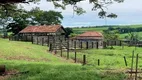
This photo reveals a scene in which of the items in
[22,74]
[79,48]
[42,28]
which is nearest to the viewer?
[22,74]

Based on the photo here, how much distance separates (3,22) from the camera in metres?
98.8

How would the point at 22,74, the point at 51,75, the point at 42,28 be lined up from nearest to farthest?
the point at 51,75 < the point at 22,74 < the point at 42,28

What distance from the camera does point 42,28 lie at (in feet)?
234

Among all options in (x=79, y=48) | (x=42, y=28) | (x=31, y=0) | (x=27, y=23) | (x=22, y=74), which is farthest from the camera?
(x=27, y=23)

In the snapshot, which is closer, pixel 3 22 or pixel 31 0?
pixel 31 0

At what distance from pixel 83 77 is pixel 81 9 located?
23.0ft

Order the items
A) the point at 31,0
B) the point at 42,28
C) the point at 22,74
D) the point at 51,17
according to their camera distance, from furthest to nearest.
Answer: the point at 51,17 < the point at 42,28 < the point at 31,0 < the point at 22,74

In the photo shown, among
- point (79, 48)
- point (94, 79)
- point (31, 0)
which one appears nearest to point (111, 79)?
point (94, 79)

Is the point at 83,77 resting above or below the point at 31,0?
below

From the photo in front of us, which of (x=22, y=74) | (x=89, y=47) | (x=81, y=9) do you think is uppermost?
(x=81, y=9)

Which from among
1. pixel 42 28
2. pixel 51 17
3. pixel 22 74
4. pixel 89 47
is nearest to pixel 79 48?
pixel 89 47

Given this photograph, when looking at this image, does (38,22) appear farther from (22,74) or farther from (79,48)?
(22,74)

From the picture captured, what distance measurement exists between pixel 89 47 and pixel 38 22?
158ft

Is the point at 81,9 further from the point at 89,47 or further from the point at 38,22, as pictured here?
the point at 38,22
